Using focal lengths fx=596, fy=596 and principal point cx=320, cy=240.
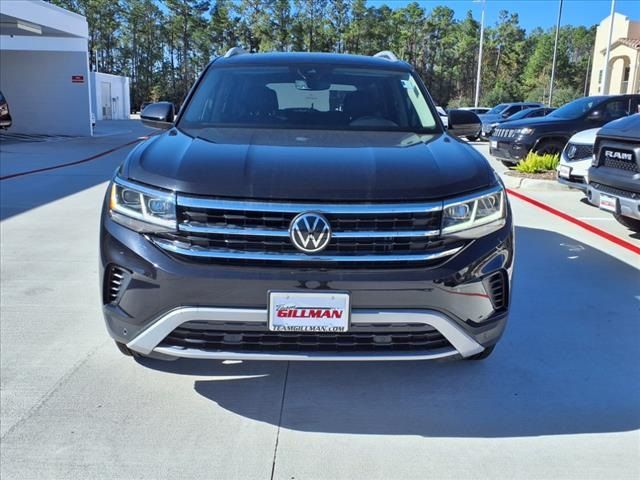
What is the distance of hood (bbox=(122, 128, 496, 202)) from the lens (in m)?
2.57

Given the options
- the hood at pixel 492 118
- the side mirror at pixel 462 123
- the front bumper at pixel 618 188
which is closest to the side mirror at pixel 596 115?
the front bumper at pixel 618 188

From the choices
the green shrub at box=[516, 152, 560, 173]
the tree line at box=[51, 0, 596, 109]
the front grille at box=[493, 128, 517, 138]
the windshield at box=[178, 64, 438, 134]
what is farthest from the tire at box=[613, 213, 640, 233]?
the tree line at box=[51, 0, 596, 109]

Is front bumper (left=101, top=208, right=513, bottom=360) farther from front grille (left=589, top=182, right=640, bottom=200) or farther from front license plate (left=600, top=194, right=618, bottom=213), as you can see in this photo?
front license plate (left=600, top=194, right=618, bottom=213)

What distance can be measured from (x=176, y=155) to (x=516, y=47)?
77.2 m

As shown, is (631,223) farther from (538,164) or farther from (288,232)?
(288,232)

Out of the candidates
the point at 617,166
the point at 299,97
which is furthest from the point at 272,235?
the point at 617,166

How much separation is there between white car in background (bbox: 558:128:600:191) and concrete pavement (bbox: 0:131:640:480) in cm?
396

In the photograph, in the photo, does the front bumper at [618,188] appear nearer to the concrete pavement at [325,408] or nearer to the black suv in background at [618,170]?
the black suv in background at [618,170]

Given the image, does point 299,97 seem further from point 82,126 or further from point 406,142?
point 82,126

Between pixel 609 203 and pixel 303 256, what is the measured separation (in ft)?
14.2

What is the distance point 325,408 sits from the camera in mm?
3008

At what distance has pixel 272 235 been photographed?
99.8 inches

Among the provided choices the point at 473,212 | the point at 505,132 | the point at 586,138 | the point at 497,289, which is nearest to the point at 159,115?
the point at 473,212

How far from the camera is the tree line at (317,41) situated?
62.9 m
